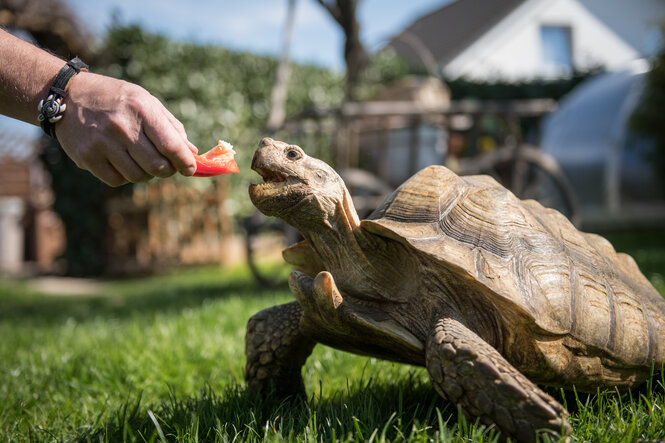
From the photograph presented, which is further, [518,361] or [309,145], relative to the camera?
[309,145]

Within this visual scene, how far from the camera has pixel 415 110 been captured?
5.20 m

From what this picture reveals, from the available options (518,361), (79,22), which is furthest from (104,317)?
(79,22)

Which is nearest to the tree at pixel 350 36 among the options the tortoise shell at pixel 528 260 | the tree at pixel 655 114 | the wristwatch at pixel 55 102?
the tortoise shell at pixel 528 260

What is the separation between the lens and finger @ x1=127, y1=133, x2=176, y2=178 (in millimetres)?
1521

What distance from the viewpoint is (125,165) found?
61.0 inches

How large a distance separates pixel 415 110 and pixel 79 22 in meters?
6.17

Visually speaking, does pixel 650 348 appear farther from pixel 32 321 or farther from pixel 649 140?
pixel 649 140

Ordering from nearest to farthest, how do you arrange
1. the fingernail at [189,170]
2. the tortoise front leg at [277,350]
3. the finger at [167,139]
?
the finger at [167,139] → the fingernail at [189,170] → the tortoise front leg at [277,350]

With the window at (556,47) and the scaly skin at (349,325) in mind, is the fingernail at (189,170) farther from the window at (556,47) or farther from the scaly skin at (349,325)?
the window at (556,47)

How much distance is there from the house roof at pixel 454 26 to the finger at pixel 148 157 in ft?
52.4

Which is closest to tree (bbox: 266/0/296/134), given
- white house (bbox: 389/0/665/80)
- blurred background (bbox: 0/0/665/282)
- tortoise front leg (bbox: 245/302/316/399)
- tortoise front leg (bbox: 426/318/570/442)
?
blurred background (bbox: 0/0/665/282)

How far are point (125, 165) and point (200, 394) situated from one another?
1.02 meters

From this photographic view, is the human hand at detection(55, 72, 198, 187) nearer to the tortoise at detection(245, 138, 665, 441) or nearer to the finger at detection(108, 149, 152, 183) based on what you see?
the finger at detection(108, 149, 152, 183)

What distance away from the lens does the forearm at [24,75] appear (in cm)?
159
